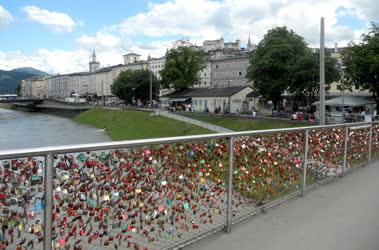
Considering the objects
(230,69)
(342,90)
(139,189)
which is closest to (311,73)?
(342,90)

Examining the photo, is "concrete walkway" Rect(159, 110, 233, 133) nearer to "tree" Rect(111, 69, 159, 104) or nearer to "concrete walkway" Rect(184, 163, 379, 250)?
"tree" Rect(111, 69, 159, 104)

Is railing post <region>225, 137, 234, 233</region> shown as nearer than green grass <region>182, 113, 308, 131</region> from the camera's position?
Yes

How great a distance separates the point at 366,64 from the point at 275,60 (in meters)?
14.9

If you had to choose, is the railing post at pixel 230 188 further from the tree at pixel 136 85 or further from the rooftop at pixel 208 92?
the tree at pixel 136 85

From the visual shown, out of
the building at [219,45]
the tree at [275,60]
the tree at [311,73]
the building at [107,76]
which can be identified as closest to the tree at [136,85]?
the tree at [275,60]

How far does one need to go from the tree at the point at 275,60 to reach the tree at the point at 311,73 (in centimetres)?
385

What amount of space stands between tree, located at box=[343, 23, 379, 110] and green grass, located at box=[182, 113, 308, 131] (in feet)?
22.4

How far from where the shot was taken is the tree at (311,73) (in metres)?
43.1

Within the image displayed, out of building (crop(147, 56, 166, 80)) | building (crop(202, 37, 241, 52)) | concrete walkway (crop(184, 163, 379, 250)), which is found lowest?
concrete walkway (crop(184, 163, 379, 250))

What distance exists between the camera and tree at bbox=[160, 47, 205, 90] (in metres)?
84.0

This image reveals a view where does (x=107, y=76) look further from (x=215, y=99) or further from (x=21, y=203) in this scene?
(x=21, y=203)

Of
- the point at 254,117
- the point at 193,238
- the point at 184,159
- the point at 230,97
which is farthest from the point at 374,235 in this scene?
the point at 230,97

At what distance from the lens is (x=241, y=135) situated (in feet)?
16.0

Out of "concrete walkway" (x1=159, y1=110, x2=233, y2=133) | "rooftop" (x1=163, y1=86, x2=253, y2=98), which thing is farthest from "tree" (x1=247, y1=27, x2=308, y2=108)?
"rooftop" (x1=163, y1=86, x2=253, y2=98)
